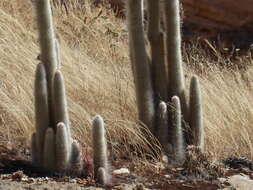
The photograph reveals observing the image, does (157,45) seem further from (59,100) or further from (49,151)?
(49,151)

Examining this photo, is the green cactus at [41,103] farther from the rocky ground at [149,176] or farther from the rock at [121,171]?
the rock at [121,171]

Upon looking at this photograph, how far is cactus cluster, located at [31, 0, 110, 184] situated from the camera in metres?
3.72

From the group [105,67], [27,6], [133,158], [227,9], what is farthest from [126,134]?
[227,9]

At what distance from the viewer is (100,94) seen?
17.8 feet

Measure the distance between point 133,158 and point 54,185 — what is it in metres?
0.95

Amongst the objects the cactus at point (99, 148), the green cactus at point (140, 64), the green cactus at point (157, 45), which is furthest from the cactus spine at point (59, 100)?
the green cactus at point (157, 45)

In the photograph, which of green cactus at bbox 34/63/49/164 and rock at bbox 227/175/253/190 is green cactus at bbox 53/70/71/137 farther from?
rock at bbox 227/175/253/190

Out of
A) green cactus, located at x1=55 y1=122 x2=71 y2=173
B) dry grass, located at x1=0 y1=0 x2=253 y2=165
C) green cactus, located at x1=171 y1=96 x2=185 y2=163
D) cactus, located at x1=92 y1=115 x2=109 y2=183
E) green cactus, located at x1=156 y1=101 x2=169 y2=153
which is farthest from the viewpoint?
dry grass, located at x1=0 y1=0 x2=253 y2=165

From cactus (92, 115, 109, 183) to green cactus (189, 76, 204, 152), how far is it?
95 centimetres

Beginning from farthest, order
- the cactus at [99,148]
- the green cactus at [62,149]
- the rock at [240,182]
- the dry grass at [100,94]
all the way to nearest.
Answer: the dry grass at [100,94] → the rock at [240,182] → the green cactus at [62,149] → the cactus at [99,148]

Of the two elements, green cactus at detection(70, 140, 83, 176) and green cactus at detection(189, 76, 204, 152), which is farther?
green cactus at detection(189, 76, 204, 152)

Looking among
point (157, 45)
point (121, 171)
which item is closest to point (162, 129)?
point (121, 171)

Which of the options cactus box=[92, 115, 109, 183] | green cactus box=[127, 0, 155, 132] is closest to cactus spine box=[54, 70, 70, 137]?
cactus box=[92, 115, 109, 183]

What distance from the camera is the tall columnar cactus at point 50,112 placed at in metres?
3.76
